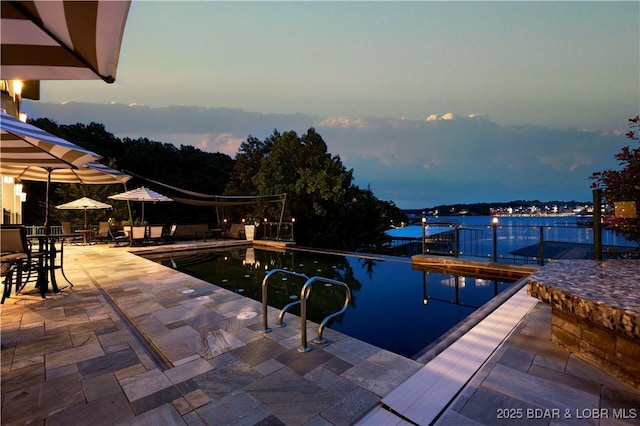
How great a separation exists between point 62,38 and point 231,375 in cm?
243

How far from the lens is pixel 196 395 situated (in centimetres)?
193

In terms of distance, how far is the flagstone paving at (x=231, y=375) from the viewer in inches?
67.5

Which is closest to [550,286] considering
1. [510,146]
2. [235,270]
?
[235,270]

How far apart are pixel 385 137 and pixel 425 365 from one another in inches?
2230

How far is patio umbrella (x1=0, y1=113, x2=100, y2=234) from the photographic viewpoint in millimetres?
2906

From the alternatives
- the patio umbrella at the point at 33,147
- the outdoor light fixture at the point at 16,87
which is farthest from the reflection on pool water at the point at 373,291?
the outdoor light fixture at the point at 16,87

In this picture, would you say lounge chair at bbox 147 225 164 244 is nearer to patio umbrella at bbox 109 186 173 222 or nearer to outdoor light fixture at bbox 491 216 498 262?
patio umbrella at bbox 109 186 173 222

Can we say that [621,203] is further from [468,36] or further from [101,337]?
[468,36]

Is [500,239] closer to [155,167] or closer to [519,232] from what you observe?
[519,232]

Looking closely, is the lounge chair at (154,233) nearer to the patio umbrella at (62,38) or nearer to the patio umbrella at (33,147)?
the patio umbrella at (33,147)

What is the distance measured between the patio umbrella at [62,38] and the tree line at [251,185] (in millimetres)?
13201

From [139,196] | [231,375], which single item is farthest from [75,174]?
[231,375]

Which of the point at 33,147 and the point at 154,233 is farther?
the point at 154,233

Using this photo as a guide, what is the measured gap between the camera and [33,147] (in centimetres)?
328
